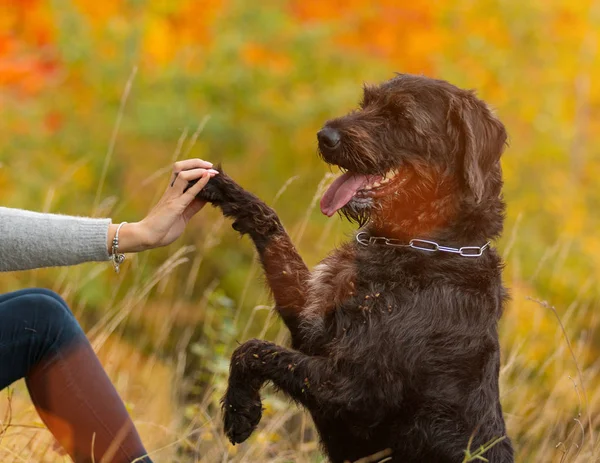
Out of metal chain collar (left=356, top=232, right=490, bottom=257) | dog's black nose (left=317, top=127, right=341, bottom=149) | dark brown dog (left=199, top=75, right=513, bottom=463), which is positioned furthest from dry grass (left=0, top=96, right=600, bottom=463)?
dog's black nose (left=317, top=127, right=341, bottom=149)

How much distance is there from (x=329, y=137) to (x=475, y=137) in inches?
20.5

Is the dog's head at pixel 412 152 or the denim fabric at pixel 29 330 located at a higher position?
the dog's head at pixel 412 152

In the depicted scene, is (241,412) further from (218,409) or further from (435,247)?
(218,409)

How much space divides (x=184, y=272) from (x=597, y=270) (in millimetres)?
4314

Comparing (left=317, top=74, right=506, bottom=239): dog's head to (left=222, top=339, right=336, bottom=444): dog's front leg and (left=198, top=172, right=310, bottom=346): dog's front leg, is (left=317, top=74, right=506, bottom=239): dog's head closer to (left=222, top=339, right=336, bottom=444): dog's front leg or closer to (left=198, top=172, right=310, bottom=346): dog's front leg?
(left=198, top=172, right=310, bottom=346): dog's front leg

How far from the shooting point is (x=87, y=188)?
371 inches

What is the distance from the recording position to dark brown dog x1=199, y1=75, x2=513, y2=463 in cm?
263

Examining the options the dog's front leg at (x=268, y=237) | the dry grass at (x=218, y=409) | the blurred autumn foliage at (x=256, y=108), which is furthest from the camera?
the blurred autumn foliage at (x=256, y=108)

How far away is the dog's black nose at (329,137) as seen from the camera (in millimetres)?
2943

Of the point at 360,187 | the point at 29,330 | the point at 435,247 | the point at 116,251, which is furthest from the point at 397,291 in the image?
the point at 29,330

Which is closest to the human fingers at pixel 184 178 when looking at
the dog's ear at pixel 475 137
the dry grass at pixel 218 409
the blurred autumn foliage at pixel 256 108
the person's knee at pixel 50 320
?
the person's knee at pixel 50 320

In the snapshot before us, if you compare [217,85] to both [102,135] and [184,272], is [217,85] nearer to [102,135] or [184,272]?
[102,135]

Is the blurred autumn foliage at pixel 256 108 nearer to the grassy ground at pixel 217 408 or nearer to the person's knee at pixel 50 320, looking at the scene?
the grassy ground at pixel 217 408

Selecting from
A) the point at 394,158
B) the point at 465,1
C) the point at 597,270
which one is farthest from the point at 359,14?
the point at 394,158
